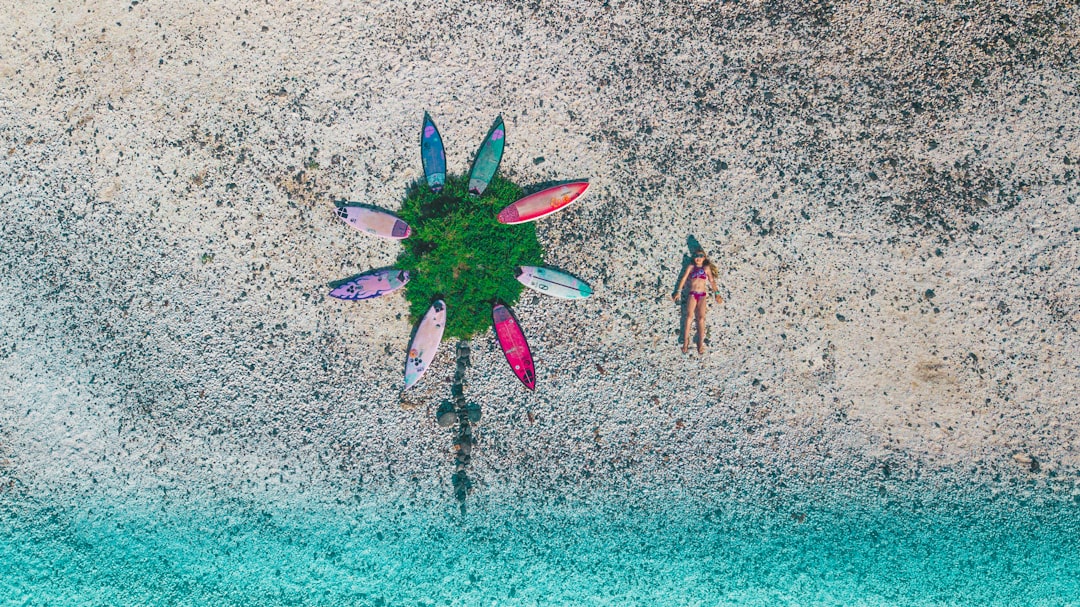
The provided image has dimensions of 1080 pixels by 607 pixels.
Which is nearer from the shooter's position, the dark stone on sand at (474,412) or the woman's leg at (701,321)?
the woman's leg at (701,321)

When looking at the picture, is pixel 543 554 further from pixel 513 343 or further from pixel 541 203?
pixel 541 203

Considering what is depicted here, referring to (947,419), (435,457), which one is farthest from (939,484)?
(435,457)

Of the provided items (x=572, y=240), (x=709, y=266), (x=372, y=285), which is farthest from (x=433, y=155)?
(x=709, y=266)

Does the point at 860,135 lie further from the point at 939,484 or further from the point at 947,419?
the point at 939,484

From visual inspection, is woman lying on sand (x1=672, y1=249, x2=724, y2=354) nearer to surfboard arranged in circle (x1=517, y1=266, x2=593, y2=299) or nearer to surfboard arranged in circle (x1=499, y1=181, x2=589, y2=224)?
surfboard arranged in circle (x1=517, y1=266, x2=593, y2=299)

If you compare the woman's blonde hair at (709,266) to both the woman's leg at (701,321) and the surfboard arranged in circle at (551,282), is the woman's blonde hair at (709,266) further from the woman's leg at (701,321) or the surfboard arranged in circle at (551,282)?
the surfboard arranged in circle at (551,282)

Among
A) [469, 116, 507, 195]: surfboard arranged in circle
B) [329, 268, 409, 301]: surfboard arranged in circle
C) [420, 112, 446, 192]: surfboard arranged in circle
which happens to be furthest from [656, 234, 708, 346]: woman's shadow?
[329, 268, 409, 301]: surfboard arranged in circle

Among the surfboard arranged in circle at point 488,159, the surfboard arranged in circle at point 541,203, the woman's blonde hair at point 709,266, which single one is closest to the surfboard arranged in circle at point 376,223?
the surfboard arranged in circle at point 488,159
